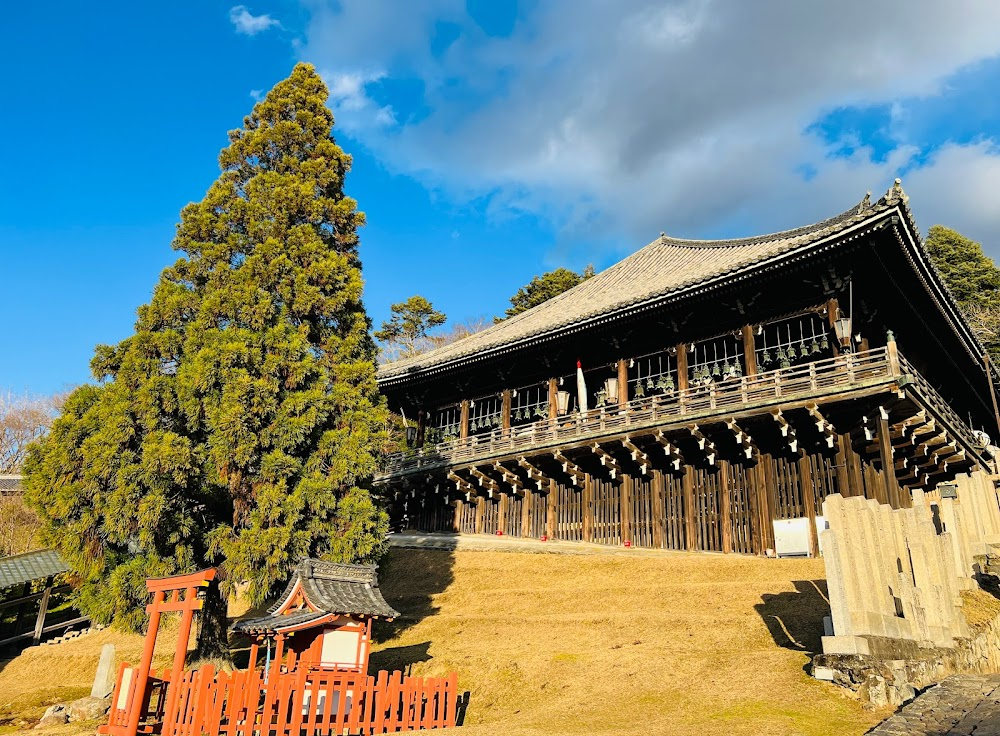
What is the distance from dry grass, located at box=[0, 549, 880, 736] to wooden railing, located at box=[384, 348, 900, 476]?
3994 mm

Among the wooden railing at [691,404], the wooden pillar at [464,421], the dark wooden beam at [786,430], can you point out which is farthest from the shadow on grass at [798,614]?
the wooden pillar at [464,421]

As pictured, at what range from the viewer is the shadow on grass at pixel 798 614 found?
1177cm

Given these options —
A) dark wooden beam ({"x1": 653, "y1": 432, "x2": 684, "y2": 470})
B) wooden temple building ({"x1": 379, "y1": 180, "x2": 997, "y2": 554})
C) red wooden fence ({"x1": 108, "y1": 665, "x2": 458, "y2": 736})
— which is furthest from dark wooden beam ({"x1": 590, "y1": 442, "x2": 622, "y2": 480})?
red wooden fence ({"x1": 108, "y1": 665, "x2": 458, "y2": 736})

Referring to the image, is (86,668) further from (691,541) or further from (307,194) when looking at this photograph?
(691,541)

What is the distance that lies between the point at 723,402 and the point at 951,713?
13220 mm

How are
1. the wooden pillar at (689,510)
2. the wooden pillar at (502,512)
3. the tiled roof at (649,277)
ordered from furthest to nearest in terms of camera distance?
the wooden pillar at (502,512)
the wooden pillar at (689,510)
the tiled roof at (649,277)

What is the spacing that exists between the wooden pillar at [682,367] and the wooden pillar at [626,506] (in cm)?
332

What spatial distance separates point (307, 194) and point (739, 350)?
13.2m

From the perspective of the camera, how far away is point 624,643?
43.2ft

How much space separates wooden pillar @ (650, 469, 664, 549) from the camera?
70.6ft

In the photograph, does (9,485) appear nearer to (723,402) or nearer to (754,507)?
(723,402)

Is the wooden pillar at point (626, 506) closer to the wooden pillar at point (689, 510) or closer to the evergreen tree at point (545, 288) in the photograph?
the wooden pillar at point (689, 510)

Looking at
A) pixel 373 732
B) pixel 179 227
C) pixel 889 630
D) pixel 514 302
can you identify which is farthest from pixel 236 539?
pixel 514 302

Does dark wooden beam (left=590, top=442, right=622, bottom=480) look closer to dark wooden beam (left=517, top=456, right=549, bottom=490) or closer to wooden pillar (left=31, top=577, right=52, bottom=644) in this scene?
dark wooden beam (left=517, top=456, right=549, bottom=490)
